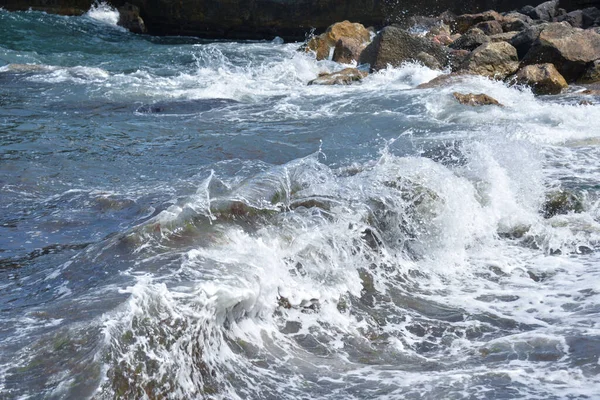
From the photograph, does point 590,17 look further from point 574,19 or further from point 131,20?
point 131,20

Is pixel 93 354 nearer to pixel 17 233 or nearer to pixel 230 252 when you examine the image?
pixel 230 252

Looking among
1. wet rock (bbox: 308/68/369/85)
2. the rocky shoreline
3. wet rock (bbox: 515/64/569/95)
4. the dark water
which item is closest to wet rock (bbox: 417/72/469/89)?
the rocky shoreline

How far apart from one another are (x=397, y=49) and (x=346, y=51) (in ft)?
5.38

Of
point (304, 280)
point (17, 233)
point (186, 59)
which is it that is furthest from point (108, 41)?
point (304, 280)

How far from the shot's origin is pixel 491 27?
14.0 meters

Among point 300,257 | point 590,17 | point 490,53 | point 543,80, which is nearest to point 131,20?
point 590,17

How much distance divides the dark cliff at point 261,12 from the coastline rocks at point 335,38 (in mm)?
4437

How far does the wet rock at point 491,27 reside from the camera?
13914 mm

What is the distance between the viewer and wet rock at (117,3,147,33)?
2025 centimetres

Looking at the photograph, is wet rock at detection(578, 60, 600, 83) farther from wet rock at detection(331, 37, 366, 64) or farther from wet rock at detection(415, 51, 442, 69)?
wet rock at detection(331, 37, 366, 64)

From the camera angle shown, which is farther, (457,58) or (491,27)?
(491,27)

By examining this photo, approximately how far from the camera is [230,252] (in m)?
4.06

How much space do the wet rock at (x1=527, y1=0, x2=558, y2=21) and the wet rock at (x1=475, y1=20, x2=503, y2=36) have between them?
84.5 inches

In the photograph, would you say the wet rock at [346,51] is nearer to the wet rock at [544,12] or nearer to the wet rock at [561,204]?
the wet rock at [544,12]
